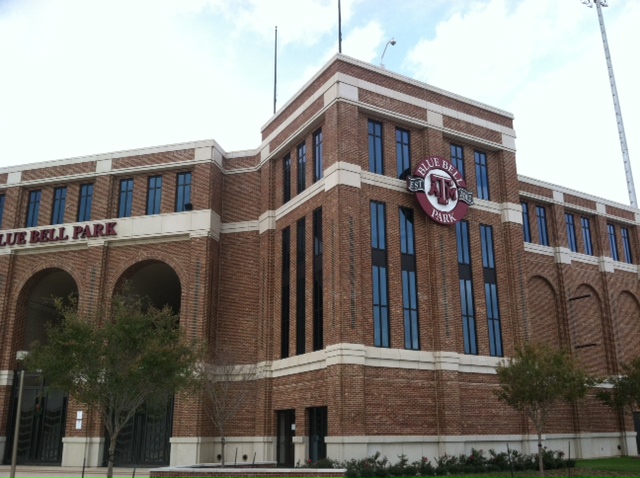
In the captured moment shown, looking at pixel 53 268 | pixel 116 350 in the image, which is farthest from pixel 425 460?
pixel 53 268

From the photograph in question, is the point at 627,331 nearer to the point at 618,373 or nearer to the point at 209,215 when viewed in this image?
the point at 618,373

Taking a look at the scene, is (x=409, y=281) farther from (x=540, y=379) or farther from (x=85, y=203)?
(x=85, y=203)

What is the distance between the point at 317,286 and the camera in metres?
33.2

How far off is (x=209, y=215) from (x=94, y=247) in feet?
24.7

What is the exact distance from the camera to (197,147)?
39.9 metres

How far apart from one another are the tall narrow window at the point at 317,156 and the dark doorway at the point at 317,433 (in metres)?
12.0

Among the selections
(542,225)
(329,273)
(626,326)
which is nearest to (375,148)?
(329,273)

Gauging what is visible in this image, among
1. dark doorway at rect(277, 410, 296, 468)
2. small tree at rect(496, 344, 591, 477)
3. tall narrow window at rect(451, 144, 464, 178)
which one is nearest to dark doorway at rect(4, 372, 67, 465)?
dark doorway at rect(277, 410, 296, 468)

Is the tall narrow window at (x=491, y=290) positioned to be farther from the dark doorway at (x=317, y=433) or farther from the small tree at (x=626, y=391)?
the dark doorway at (x=317, y=433)

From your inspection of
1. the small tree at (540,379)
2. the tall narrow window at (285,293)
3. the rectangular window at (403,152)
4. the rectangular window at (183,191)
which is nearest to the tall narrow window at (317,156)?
the tall narrow window at (285,293)

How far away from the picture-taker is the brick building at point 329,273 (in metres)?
31.2

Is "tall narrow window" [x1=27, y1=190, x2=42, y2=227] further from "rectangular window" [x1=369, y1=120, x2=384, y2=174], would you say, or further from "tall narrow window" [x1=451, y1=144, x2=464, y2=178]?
"tall narrow window" [x1=451, y1=144, x2=464, y2=178]

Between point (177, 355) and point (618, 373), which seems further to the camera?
point (618, 373)

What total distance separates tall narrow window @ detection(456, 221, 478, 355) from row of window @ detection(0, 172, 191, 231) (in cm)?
1600
